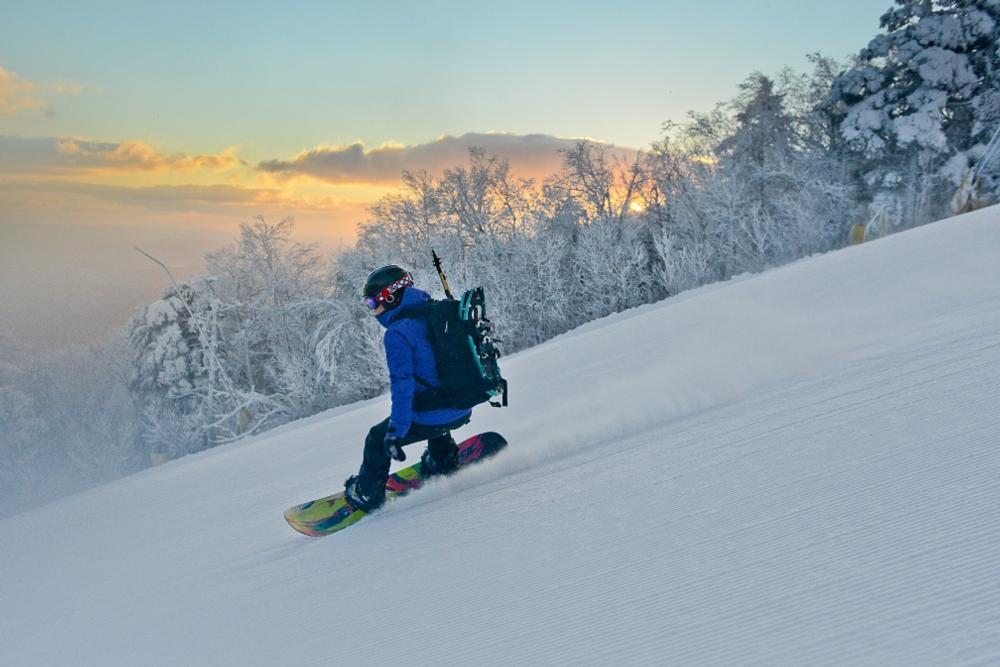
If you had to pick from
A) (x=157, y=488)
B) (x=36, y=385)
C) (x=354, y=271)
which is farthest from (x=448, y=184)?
(x=36, y=385)

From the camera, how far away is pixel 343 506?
543cm

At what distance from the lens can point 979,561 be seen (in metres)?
2.15

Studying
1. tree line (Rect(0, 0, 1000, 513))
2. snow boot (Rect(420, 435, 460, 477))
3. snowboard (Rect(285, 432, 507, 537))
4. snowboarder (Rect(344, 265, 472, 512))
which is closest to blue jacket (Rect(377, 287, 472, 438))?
snowboarder (Rect(344, 265, 472, 512))

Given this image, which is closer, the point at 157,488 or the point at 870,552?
the point at 870,552

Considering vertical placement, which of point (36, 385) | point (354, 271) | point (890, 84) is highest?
point (890, 84)

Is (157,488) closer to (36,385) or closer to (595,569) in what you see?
(595,569)

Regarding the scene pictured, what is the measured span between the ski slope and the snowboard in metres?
0.13

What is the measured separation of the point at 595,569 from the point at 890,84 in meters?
33.1

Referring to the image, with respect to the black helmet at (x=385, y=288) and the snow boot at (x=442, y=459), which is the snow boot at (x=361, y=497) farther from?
the black helmet at (x=385, y=288)

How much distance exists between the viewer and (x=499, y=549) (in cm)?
358

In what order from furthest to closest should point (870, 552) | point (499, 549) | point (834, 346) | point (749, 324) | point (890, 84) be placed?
point (890, 84)
point (749, 324)
point (834, 346)
point (499, 549)
point (870, 552)

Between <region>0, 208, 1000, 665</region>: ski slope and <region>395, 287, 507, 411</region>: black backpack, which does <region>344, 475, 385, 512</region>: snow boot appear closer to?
<region>0, 208, 1000, 665</region>: ski slope

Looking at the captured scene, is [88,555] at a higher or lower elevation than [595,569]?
lower

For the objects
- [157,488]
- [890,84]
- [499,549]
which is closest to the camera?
[499,549]
